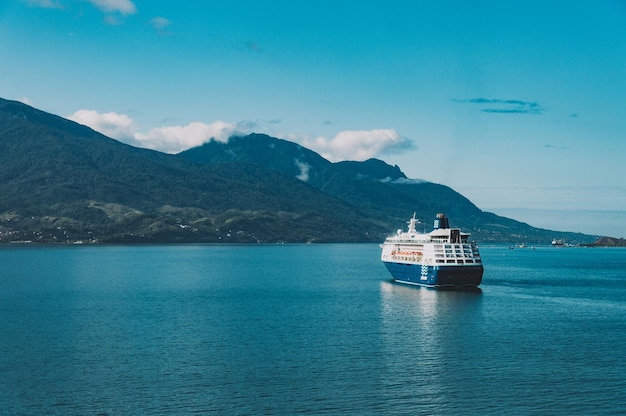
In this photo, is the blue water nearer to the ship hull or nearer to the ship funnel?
the ship hull

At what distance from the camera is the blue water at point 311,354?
57.7 metres

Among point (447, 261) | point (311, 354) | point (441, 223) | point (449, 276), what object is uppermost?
point (441, 223)

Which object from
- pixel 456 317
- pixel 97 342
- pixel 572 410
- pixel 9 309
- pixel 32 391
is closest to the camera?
pixel 572 410

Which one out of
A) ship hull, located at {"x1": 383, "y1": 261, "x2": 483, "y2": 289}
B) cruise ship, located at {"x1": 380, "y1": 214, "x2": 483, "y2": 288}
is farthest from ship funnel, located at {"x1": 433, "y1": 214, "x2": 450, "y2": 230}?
ship hull, located at {"x1": 383, "y1": 261, "x2": 483, "y2": 289}

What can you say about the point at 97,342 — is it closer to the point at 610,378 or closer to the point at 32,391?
the point at 32,391

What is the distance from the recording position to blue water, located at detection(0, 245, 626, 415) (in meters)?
57.7

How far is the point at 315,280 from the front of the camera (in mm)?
190125

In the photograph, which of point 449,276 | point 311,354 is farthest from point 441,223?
point 311,354

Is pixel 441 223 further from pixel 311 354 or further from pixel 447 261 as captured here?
pixel 311 354

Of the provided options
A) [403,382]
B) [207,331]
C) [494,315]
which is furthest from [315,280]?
[403,382]

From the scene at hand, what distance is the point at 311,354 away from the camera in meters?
76.1

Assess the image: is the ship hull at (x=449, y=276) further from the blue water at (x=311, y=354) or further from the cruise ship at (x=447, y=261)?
the blue water at (x=311, y=354)

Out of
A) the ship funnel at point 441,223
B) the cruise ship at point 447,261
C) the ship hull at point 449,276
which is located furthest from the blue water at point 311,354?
the ship funnel at point 441,223

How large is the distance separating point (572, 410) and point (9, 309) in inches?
3669
